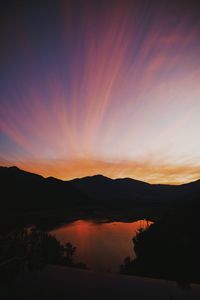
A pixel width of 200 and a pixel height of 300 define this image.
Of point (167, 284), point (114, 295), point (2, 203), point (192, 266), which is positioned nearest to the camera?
point (114, 295)

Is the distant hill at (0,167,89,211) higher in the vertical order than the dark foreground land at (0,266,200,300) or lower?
higher

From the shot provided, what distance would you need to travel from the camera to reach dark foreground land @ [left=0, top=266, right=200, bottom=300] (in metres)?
2.96

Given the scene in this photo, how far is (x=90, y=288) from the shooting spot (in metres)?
3.15

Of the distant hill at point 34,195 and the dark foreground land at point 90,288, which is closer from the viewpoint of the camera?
the dark foreground land at point 90,288

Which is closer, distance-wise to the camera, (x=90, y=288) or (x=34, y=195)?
(x=90, y=288)

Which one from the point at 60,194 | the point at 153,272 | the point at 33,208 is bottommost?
the point at 153,272

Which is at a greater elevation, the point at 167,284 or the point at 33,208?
the point at 33,208

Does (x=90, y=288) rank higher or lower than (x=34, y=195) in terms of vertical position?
lower

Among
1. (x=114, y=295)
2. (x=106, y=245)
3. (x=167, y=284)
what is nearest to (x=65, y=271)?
(x=114, y=295)

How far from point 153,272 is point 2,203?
94954 millimetres

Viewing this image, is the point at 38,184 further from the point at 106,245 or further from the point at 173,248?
the point at 173,248

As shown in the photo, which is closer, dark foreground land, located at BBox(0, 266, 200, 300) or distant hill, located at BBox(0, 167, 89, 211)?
dark foreground land, located at BBox(0, 266, 200, 300)

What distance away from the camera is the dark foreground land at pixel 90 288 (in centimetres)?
296

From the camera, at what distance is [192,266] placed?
38.2 ft
